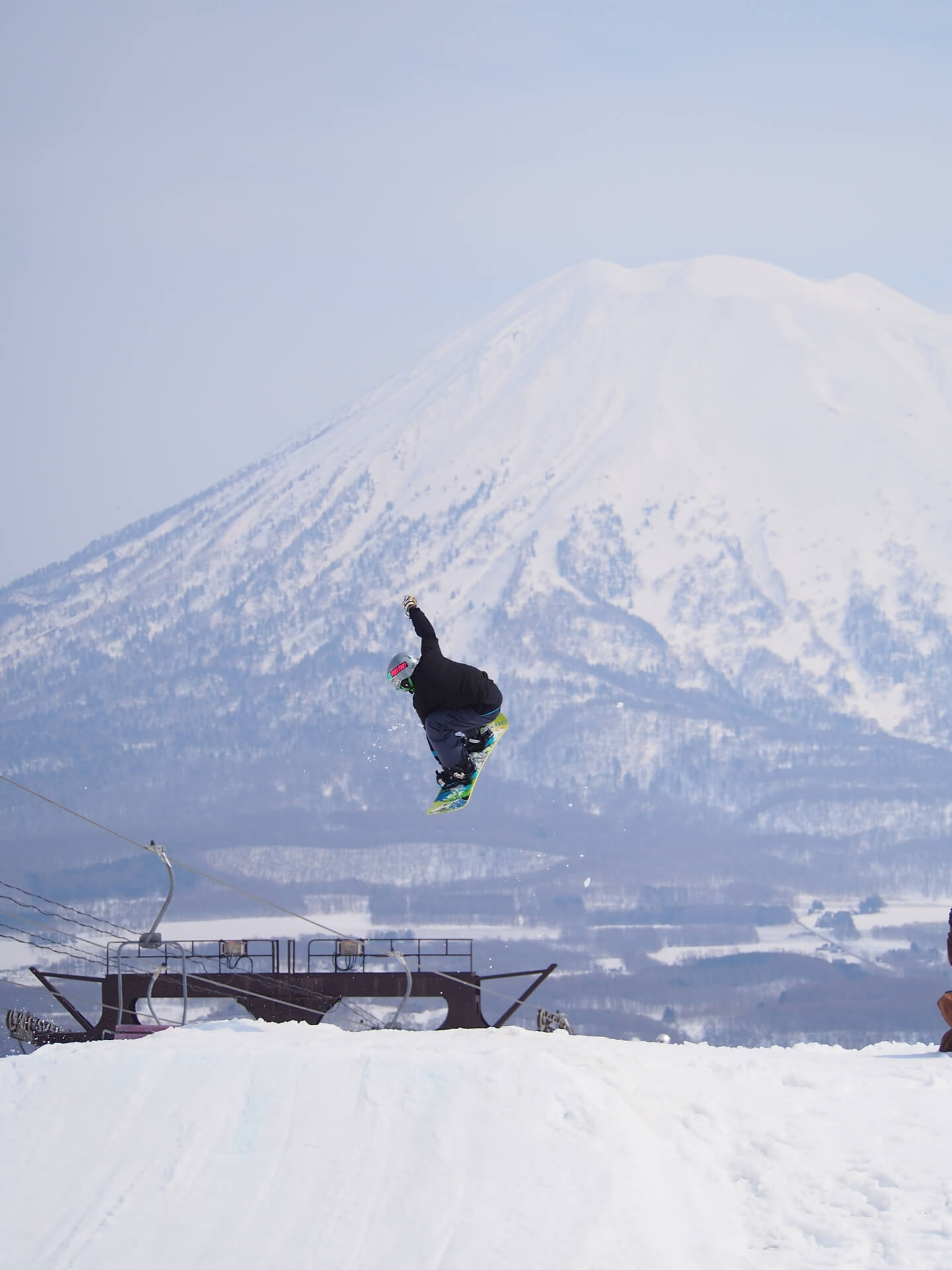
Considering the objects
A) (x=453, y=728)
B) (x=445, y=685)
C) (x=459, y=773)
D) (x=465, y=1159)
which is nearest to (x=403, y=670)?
(x=445, y=685)

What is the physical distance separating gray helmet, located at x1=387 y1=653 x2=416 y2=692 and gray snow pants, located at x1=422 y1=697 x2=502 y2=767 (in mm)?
671

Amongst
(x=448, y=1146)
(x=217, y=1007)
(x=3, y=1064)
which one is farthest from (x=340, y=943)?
(x=217, y=1007)

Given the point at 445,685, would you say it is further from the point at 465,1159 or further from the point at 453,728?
the point at 465,1159

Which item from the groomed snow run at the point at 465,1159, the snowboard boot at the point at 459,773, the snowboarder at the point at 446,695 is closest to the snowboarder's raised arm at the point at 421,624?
the snowboarder at the point at 446,695

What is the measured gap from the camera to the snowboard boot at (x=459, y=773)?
26.2 metres

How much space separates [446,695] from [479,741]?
5.61ft

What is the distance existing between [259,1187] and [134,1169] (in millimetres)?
1758

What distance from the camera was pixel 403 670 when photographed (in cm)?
2461

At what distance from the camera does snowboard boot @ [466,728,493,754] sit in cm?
2602

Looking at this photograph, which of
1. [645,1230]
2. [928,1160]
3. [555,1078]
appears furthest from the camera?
[555,1078]

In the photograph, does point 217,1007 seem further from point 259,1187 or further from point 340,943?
point 259,1187

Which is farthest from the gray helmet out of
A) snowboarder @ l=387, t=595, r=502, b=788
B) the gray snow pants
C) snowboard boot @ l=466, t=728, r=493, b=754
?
snowboard boot @ l=466, t=728, r=493, b=754

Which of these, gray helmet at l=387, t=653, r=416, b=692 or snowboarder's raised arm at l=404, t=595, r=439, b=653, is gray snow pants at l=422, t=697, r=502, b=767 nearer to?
gray helmet at l=387, t=653, r=416, b=692

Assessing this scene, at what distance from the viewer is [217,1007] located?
176 m
